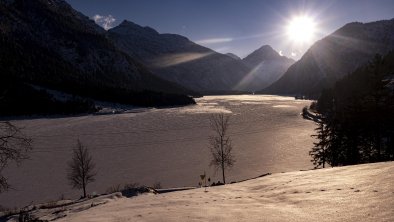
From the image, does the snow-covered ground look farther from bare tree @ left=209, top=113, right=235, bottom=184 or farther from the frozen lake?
bare tree @ left=209, top=113, right=235, bottom=184

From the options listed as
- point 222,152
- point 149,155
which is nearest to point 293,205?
point 222,152

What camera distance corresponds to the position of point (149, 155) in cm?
5906

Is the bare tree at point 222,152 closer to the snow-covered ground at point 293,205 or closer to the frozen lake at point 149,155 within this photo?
the frozen lake at point 149,155


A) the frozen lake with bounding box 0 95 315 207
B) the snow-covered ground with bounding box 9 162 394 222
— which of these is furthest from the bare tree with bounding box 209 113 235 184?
the snow-covered ground with bounding box 9 162 394 222

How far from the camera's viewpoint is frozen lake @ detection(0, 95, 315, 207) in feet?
139

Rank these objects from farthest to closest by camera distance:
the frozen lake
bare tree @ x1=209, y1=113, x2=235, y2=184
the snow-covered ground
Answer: bare tree @ x1=209, y1=113, x2=235, y2=184 → the frozen lake → the snow-covered ground

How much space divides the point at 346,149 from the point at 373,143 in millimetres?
3099

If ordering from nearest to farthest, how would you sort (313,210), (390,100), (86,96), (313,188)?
(313,210) → (313,188) → (390,100) → (86,96)

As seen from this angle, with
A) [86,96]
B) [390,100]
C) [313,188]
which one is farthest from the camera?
[86,96]

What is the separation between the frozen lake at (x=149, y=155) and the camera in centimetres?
4250

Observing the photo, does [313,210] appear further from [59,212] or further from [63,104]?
[63,104]

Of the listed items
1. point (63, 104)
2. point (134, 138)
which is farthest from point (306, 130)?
point (63, 104)

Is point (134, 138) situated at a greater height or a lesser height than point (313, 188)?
lesser

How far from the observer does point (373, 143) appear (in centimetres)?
4212
